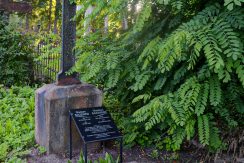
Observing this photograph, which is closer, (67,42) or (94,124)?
(94,124)

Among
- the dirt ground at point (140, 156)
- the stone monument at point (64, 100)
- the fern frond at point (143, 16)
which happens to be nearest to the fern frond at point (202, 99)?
the dirt ground at point (140, 156)

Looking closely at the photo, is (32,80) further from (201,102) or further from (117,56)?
(201,102)

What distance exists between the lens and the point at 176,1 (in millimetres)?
3832

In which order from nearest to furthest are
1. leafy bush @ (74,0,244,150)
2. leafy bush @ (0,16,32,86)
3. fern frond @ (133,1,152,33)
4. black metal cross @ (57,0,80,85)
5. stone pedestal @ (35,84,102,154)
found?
leafy bush @ (74,0,244,150), fern frond @ (133,1,152,33), stone pedestal @ (35,84,102,154), black metal cross @ (57,0,80,85), leafy bush @ (0,16,32,86)

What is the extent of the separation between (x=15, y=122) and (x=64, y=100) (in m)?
1.58

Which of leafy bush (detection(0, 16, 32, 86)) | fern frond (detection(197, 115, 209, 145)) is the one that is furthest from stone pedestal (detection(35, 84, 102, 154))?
leafy bush (detection(0, 16, 32, 86))

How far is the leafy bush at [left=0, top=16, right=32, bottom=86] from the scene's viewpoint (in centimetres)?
960

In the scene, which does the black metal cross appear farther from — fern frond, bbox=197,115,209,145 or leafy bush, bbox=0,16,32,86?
leafy bush, bbox=0,16,32,86

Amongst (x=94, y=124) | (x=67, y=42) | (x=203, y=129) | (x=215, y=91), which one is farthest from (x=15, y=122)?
(x=215, y=91)

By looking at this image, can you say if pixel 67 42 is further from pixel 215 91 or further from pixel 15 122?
pixel 215 91

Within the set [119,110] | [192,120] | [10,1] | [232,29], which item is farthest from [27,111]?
[10,1]

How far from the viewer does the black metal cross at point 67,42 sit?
5172 mm

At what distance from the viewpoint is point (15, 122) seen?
19.9 feet

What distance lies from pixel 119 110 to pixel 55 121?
1.49 m
